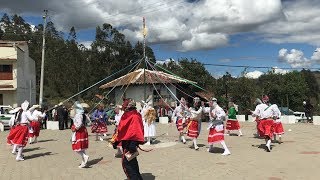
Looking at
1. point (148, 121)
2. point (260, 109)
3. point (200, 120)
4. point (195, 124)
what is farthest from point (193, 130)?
point (260, 109)

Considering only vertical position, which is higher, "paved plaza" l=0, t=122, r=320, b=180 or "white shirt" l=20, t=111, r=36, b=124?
"white shirt" l=20, t=111, r=36, b=124

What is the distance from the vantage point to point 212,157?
12703 millimetres

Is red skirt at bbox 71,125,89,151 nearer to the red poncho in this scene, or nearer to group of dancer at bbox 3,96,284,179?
group of dancer at bbox 3,96,284,179

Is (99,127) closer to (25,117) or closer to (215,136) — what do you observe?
(25,117)

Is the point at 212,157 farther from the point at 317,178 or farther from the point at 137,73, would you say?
the point at 137,73

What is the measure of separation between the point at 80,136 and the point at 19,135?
9.50 feet

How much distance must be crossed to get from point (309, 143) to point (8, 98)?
32.9 metres

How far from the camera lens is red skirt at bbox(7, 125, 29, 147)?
13381 millimetres

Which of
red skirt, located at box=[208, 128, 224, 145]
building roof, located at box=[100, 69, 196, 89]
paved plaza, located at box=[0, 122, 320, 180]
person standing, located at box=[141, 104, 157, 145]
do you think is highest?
building roof, located at box=[100, 69, 196, 89]

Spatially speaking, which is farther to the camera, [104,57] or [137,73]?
[104,57]

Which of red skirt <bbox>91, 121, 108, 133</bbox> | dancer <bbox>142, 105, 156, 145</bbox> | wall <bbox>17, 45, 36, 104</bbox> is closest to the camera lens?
dancer <bbox>142, 105, 156, 145</bbox>

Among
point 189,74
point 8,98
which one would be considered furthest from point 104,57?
point 8,98

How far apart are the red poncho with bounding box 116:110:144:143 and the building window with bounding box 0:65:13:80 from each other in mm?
35538

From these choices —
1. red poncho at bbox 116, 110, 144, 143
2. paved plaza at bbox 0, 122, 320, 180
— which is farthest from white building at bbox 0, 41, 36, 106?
red poncho at bbox 116, 110, 144, 143
